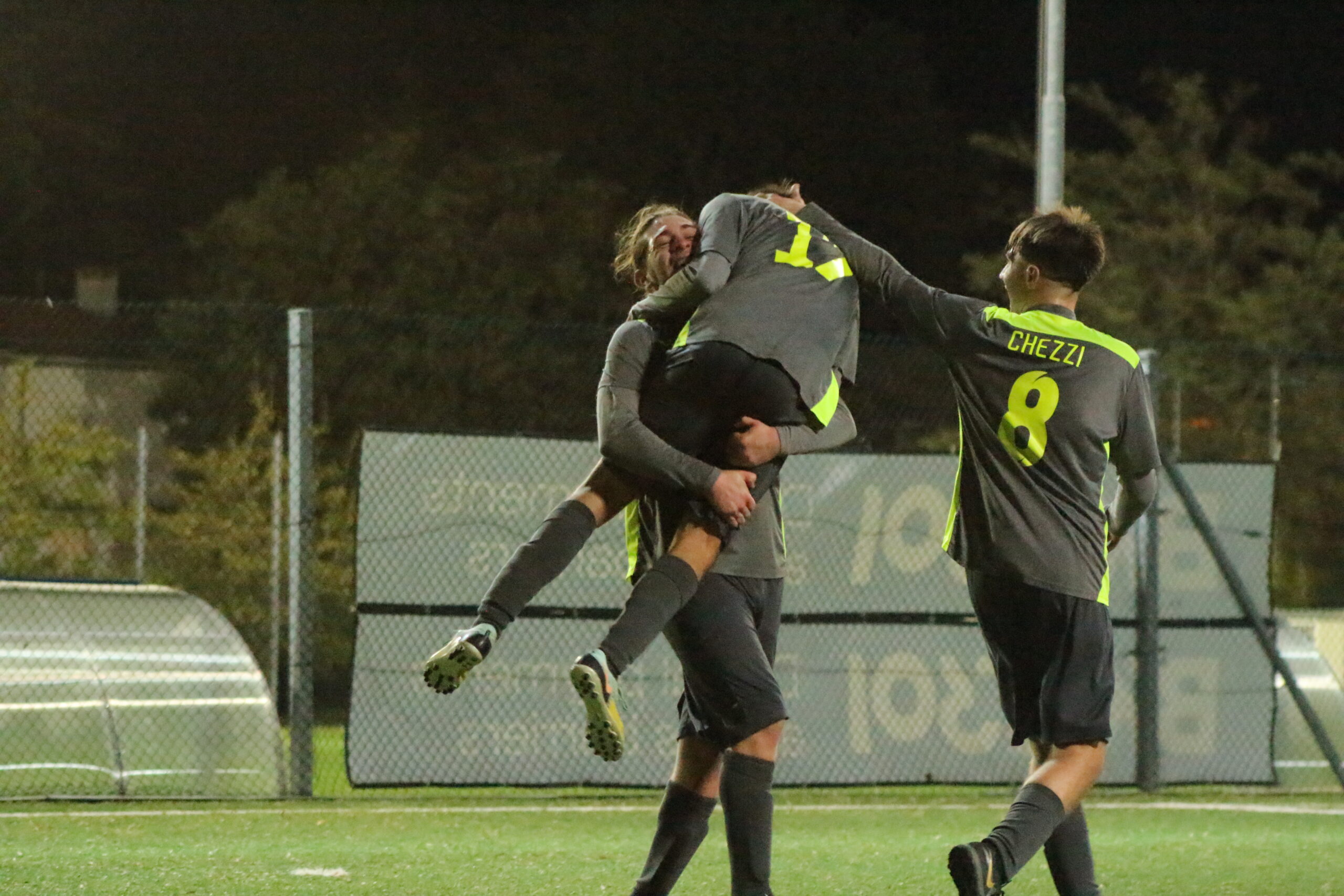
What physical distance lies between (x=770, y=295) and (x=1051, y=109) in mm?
6172

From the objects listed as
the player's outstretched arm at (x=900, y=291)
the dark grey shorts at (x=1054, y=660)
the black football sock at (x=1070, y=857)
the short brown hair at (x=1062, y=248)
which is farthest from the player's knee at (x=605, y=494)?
the black football sock at (x=1070, y=857)

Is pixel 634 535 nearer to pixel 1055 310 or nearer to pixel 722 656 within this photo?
pixel 722 656

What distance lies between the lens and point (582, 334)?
11398 mm

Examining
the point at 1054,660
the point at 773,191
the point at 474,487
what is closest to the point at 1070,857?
the point at 1054,660

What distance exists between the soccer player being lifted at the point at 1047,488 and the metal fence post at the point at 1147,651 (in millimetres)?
6143

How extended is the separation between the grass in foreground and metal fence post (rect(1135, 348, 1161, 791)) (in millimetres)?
453

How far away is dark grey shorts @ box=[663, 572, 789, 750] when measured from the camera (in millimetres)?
5324

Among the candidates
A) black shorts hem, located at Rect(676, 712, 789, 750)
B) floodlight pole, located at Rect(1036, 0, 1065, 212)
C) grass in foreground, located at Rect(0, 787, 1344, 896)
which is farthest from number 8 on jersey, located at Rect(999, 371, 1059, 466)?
floodlight pole, located at Rect(1036, 0, 1065, 212)

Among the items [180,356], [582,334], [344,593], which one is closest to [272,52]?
[180,356]

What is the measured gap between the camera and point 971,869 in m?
4.83

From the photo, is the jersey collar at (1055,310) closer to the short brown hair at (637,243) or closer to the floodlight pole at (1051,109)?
the short brown hair at (637,243)

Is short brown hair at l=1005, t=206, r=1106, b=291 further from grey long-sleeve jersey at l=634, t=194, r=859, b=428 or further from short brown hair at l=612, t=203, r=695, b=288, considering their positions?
short brown hair at l=612, t=203, r=695, b=288

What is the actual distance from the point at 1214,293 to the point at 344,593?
19731 mm

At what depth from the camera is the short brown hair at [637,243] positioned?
5.88m
